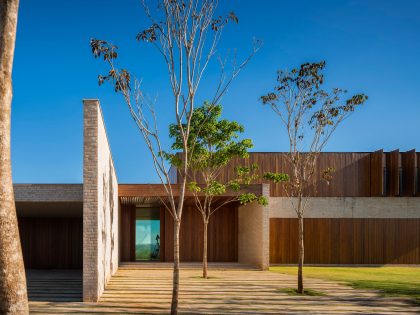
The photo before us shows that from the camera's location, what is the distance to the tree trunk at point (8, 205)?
577 centimetres

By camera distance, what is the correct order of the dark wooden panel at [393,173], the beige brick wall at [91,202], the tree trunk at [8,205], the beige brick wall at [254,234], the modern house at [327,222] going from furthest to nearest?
1. the dark wooden panel at [393,173]
2. the modern house at [327,222]
3. the beige brick wall at [254,234]
4. the beige brick wall at [91,202]
5. the tree trunk at [8,205]

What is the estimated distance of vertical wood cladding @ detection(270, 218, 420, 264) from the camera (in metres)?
22.2

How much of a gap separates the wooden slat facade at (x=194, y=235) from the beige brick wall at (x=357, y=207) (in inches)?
89.1

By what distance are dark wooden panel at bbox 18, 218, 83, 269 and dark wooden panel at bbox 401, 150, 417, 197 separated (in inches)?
580

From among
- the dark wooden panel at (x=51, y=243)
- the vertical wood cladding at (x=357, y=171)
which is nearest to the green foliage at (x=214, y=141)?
the vertical wood cladding at (x=357, y=171)

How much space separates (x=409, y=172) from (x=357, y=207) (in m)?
2.86

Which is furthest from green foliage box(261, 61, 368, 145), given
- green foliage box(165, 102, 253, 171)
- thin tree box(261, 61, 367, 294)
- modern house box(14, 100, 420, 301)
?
modern house box(14, 100, 420, 301)

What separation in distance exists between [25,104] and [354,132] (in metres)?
18.5

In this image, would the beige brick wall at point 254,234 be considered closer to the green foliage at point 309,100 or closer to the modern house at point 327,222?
the modern house at point 327,222

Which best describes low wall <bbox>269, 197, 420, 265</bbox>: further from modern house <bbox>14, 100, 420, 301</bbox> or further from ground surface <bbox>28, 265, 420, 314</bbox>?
ground surface <bbox>28, 265, 420, 314</bbox>

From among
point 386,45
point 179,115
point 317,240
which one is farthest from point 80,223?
point 386,45

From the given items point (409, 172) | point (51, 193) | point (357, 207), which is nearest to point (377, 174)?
point (409, 172)

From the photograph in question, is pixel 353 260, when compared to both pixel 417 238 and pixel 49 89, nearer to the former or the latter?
pixel 417 238

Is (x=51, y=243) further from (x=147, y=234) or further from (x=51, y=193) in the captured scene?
(x=51, y=193)
